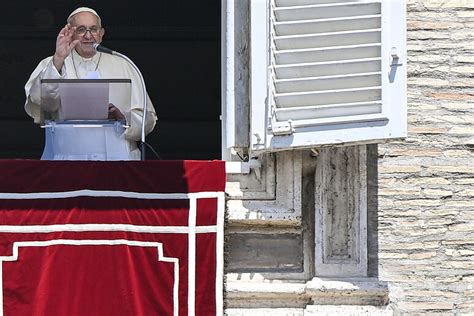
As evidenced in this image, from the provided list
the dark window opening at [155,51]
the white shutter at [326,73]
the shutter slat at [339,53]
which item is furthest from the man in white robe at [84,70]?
the dark window opening at [155,51]

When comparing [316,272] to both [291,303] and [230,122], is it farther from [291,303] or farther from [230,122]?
[230,122]

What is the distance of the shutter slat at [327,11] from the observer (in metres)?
8.35

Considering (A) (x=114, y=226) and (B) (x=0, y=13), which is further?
(B) (x=0, y=13)

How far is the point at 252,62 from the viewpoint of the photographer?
8359mm

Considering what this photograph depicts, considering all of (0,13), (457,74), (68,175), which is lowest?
(68,175)

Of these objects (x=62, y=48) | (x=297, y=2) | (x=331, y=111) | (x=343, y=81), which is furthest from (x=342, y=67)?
(x=62, y=48)

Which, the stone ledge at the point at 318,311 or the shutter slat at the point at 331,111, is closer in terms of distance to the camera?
the shutter slat at the point at 331,111

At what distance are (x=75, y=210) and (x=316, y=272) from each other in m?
1.23

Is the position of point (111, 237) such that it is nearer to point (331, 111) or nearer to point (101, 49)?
point (101, 49)

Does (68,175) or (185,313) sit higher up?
(68,175)

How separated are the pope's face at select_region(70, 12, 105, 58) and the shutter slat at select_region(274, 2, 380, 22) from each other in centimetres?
132

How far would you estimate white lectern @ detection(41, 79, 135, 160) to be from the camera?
8.61 metres

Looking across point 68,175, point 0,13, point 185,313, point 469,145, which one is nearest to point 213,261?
point 185,313

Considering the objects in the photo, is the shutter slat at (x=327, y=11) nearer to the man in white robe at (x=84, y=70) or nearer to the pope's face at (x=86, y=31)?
the man in white robe at (x=84, y=70)
